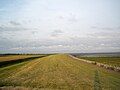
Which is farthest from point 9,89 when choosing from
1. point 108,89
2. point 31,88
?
point 108,89

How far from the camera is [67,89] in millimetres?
13773

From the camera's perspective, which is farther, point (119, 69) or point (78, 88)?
point (119, 69)

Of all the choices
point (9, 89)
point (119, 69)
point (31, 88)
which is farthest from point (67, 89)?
point (119, 69)

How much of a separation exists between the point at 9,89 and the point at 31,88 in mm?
1817

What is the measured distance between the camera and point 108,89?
44.2 ft

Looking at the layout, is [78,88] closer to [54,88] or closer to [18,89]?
[54,88]

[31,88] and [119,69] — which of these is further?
[119,69]

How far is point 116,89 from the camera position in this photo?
13344 mm

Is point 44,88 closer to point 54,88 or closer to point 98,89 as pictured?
point 54,88

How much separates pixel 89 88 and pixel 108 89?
1.55 m

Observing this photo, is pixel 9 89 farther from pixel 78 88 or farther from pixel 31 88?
pixel 78 88

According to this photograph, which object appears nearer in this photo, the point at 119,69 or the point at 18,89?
the point at 18,89

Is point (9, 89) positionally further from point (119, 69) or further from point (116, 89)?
point (119, 69)

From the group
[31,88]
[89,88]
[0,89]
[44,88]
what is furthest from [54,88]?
[0,89]
